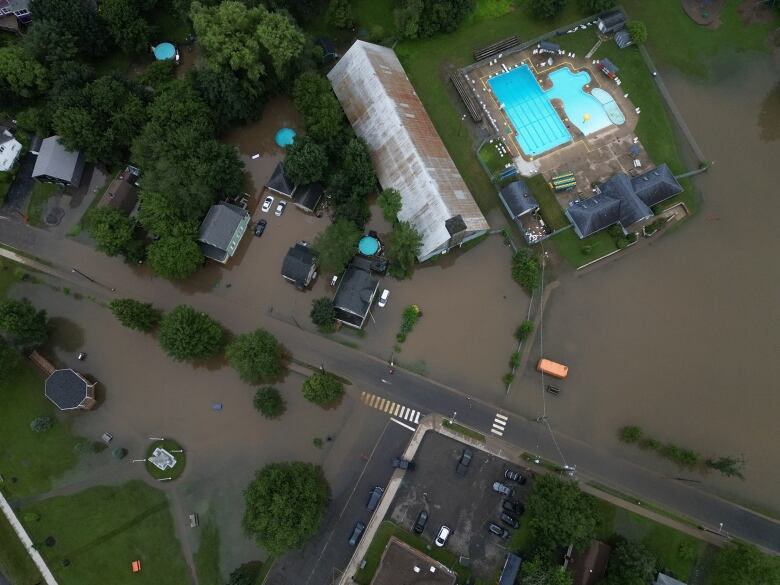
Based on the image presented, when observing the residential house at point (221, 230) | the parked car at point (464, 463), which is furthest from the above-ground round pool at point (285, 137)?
the parked car at point (464, 463)

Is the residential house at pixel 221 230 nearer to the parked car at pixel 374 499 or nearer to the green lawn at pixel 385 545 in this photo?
the parked car at pixel 374 499

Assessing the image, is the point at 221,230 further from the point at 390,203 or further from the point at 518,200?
the point at 518,200

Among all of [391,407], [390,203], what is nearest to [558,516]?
[391,407]

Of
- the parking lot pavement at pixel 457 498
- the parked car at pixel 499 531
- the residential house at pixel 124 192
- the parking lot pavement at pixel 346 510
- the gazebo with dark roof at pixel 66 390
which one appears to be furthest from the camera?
the residential house at pixel 124 192

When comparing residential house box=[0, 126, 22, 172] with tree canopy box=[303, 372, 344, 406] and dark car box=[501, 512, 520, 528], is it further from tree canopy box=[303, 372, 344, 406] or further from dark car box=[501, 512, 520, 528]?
dark car box=[501, 512, 520, 528]

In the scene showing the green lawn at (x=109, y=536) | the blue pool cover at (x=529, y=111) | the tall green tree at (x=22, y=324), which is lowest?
the green lawn at (x=109, y=536)

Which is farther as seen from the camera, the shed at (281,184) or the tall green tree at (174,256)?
the shed at (281,184)
